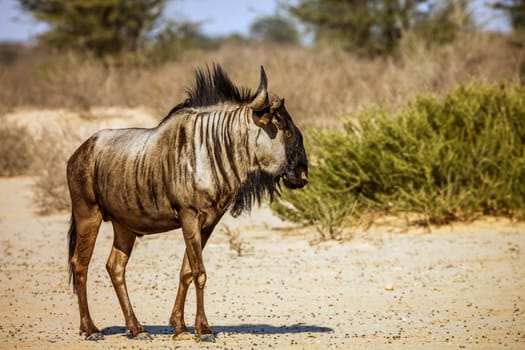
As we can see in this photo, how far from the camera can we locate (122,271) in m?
7.04

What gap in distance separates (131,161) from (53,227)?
682cm

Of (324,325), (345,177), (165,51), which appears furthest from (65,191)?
(165,51)

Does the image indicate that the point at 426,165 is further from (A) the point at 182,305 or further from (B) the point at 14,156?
(B) the point at 14,156

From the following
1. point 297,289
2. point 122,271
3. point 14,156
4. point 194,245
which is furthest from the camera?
point 14,156

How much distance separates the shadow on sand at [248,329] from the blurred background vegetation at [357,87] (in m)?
4.32

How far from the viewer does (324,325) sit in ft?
24.7

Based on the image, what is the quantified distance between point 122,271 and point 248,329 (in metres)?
1.15

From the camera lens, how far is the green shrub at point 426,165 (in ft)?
39.8

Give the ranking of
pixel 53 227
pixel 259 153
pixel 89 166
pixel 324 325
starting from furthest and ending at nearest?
1. pixel 53 227
2. pixel 324 325
3. pixel 89 166
4. pixel 259 153

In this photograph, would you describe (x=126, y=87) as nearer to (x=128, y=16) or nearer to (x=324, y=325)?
(x=128, y=16)

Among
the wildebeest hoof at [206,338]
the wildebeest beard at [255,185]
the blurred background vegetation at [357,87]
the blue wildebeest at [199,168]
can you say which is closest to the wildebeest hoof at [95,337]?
the blue wildebeest at [199,168]

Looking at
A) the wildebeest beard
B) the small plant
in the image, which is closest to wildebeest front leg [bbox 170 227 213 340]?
the wildebeest beard

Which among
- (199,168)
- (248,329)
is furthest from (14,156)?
(199,168)

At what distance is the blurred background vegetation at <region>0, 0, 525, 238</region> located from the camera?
1227cm
